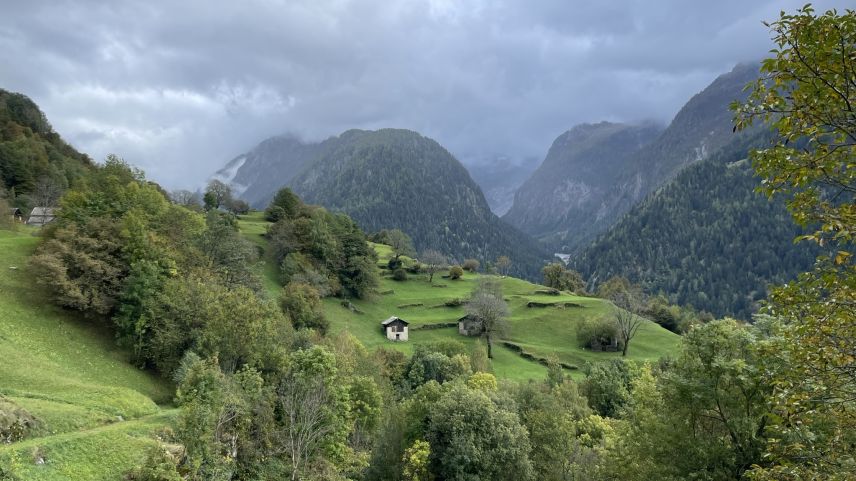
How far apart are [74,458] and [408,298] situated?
78549 millimetres

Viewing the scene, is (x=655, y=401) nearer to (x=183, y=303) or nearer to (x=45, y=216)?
(x=183, y=303)

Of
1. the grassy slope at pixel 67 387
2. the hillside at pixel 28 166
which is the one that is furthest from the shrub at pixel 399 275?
the grassy slope at pixel 67 387

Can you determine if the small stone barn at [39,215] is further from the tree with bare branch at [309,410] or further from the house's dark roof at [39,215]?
the tree with bare branch at [309,410]

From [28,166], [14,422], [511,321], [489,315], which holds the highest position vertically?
[28,166]

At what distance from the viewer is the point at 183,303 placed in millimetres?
37969

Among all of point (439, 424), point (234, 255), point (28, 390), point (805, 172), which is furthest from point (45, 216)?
point (805, 172)

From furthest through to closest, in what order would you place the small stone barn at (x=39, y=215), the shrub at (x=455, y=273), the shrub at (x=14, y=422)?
the shrub at (x=455, y=273) → the small stone barn at (x=39, y=215) → the shrub at (x=14, y=422)

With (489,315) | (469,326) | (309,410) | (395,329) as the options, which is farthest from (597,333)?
(309,410)

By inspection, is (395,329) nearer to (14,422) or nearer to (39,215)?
(39,215)

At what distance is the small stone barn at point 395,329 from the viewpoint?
2918 inches

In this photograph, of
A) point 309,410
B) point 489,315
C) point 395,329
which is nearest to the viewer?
point 309,410

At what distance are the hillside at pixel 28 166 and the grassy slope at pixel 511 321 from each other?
31607 mm

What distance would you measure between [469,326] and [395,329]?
12526mm

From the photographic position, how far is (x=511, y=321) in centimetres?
8794
